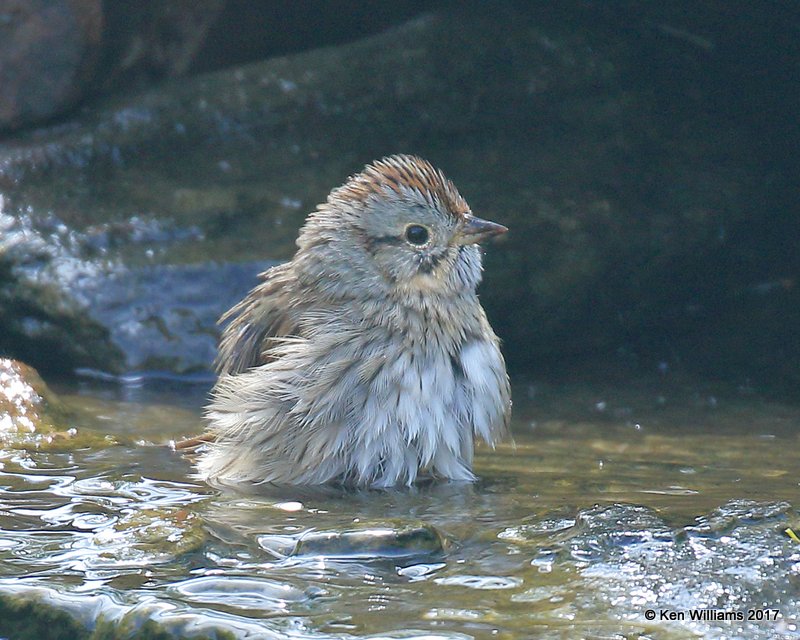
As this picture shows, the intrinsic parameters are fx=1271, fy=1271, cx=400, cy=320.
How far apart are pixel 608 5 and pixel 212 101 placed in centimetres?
270

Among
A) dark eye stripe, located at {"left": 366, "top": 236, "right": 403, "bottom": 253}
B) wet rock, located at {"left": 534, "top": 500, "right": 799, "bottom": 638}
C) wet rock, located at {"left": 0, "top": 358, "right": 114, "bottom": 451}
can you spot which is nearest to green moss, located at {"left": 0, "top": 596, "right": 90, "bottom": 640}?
wet rock, located at {"left": 534, "top": 500, "right": 799, "bottom": 638}

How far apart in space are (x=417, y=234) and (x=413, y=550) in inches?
70.3

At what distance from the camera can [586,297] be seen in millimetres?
7430

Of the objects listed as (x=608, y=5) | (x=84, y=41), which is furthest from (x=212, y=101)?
(x=608, y=5)

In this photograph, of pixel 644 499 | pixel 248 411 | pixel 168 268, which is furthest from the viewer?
pixel 168 268

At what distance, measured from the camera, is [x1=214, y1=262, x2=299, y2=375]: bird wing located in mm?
5418

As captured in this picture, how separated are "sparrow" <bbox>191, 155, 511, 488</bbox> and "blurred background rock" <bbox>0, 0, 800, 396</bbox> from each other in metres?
1.77

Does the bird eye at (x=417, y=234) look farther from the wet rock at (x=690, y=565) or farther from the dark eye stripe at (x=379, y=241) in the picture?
the wet rock at (x=690, y=565)

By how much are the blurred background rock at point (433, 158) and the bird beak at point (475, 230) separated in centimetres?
183

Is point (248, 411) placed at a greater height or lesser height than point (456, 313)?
lesser

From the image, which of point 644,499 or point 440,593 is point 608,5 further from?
point 440,593

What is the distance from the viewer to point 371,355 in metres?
5.02

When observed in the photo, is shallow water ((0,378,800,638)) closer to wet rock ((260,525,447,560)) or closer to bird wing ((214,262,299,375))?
wet rock ((260,525,447,560))

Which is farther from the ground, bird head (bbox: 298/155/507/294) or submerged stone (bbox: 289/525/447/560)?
bird head (bbox: 298/155/507/294)
